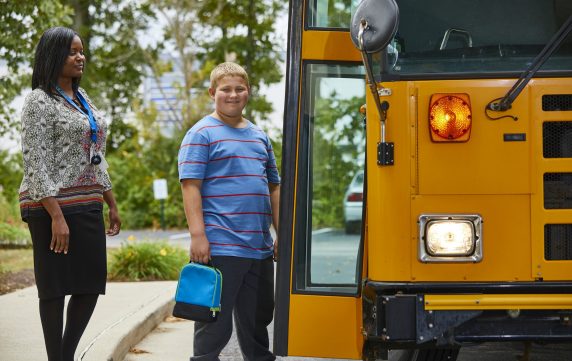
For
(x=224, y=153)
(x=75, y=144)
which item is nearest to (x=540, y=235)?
(x=224, y=153)

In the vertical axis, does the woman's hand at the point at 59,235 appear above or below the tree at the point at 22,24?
below

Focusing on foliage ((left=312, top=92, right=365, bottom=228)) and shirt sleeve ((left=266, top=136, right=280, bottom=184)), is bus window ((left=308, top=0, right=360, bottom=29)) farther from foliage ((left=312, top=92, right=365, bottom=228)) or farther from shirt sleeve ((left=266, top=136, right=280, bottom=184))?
shirt sleeve ((left=266, top=136, right=280, bottom=184))

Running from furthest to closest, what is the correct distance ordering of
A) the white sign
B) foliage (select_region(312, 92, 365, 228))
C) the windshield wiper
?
the white sign → foliage (select_region(312, 92, 365, 228)) → the windshield wiper

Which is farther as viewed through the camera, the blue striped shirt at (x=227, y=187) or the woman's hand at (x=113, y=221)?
the woman's hand at (x=113, y=221)

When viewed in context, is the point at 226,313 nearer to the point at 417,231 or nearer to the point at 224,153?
the point at 224,153

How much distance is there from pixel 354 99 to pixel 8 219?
47.0 feet

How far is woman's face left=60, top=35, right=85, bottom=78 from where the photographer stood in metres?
5.36

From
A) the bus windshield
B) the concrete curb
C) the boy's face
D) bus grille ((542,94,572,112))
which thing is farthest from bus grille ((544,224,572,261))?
the concrete curb

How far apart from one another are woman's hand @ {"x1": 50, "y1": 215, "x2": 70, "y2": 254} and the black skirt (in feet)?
0.17

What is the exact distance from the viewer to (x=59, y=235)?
5.09 metres

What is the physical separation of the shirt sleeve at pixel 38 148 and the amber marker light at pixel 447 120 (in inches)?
75.6

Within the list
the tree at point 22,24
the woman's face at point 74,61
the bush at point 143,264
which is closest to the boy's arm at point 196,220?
the woman's face at point 74,61

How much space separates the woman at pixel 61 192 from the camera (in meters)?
5.15

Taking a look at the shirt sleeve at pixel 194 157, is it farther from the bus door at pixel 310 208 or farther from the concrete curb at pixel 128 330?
the concrete curb at pixel 128 330
